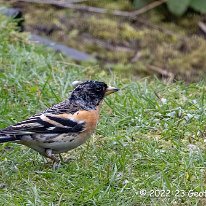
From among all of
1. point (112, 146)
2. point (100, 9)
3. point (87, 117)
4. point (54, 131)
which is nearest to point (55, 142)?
point (54, 131)

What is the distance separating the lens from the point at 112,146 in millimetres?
5383

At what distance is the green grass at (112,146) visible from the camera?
4.58 m

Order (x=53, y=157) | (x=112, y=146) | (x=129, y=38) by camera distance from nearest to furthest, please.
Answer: (x=53, y=157), (x=112, y=146), (x=129, y=38)

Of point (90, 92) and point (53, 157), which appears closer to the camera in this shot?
point (53, 157)

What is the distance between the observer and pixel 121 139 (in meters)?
5.45

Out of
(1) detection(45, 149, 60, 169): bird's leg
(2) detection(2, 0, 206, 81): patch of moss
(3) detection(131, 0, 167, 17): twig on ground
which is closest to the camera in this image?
(1) detection(45, 149, 60, 169): bird's leg

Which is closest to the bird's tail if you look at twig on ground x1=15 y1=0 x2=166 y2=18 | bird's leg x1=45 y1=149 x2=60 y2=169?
bird's leg x1=45 y1=149 x2=60 y2=169

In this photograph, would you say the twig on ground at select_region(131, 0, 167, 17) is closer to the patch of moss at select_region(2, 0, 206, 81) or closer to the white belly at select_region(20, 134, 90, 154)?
the patch of moss at select_region(2, 0, 206, 81)

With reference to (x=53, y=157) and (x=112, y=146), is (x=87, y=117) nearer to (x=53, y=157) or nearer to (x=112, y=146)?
(x=53, y=157)

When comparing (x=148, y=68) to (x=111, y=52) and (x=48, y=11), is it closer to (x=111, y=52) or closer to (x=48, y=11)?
(x=111, y=52)

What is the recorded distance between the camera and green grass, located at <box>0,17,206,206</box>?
458 centimetres

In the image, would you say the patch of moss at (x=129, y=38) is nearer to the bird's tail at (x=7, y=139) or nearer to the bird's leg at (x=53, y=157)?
the bird's leg at (x=53, y=157)

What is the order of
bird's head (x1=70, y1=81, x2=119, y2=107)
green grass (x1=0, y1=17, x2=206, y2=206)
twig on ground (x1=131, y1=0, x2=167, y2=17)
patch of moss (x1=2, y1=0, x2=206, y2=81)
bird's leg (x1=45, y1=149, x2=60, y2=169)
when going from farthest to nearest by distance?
twig on ground (x1=131, y1=0, x2=167, y2=17) → patch of moss (x1=2, y1=0, x2=206, y2=81) → bird's head (x1=70, y1=81, x2=119, y2=107) → bird's leg (x1=45, y1=149, x2=60, y2=169) → green grass (x1=0, y1=17, x2=206, y2=206)

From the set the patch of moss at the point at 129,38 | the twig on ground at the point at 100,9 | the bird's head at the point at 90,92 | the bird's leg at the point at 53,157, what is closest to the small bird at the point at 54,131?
the bird's leg at the point at 53,157
